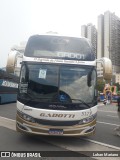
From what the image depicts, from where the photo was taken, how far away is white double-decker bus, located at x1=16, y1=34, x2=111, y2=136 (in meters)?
7.23

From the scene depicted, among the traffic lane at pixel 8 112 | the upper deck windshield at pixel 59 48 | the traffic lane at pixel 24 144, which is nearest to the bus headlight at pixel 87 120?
the traffic lane at pixel 24 144

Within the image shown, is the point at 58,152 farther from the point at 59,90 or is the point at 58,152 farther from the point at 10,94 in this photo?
the point at 10,94

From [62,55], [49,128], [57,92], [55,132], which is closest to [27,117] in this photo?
[49,128]

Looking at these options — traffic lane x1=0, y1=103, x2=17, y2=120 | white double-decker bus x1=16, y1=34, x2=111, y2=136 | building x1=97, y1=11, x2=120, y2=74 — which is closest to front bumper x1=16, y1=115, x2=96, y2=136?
white double-decker bus x1=16, y1=34, x2=111, y2=136

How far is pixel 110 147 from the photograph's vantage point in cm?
741


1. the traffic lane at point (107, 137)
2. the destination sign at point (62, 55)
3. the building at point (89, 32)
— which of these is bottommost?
the traffic lane at point (107, 137)

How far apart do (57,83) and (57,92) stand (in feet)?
0.88

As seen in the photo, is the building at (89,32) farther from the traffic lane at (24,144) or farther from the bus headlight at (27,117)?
the bus headlight at (27,117)

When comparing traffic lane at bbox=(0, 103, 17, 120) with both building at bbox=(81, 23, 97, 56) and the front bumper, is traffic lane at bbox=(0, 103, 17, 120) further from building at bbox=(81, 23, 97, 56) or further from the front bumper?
building at bbox=(81, 23, 97, 56)

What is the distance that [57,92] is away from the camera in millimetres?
7469

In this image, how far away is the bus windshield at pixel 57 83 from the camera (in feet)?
24.5

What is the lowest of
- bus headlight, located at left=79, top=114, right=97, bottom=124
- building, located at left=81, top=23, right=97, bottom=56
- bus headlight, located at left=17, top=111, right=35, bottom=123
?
bus headlight, located at left=79, top=114, right=97, bottom=124

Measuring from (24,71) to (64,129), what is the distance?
82.9 inches

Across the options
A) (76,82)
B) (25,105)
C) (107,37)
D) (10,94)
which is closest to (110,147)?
(76,82)
